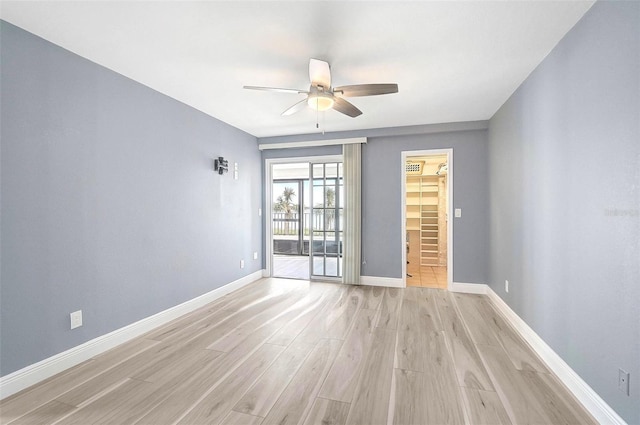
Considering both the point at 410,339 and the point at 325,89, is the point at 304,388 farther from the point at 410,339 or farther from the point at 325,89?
the point at 325,89

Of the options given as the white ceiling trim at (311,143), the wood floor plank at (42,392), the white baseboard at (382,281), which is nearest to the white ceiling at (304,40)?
the white ceiling trim at (311,143)

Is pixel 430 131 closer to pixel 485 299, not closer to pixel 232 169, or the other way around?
pixel 485 299

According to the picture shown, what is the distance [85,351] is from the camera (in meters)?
2.34

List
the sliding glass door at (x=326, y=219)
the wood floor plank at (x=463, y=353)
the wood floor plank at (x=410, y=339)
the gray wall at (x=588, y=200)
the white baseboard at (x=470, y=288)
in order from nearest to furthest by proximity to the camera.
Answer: the gray wall at (x=588, y=200) → the wood floor plank at (x=463, y=353) → the wood floor plank at (x=410, y=339) → the white baseboard at (x=470, y=288) → the sliding glass door at (x=326, y=219)

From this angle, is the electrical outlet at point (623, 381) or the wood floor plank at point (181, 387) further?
the wood floor plank at point (181, 387)

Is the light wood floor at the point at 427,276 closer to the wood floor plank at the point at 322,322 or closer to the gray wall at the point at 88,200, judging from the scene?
the wood floor plank at the point at 322,322

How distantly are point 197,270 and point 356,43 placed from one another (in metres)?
3.18

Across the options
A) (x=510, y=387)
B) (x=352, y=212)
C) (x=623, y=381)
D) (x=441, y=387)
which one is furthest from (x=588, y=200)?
(x=352, y=212)

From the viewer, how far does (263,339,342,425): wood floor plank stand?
67.1 inches

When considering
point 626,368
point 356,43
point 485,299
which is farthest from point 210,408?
point 485,299

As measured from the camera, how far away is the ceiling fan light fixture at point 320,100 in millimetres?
2436

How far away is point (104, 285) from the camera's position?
251cm

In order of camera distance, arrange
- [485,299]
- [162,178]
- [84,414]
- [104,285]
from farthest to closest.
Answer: [485,299], [162,178], [104,285], [84,414]

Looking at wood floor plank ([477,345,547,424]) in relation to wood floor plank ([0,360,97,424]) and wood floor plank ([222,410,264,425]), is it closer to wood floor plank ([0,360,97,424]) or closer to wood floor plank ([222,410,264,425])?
→ wood floor plank ([222,410,264,425])
